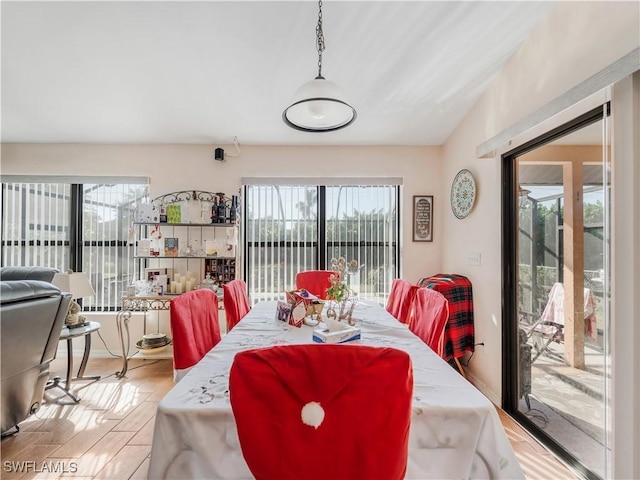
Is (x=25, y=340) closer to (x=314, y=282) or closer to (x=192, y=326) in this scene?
(x=192, y=326)

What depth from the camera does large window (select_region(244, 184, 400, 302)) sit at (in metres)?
3.47

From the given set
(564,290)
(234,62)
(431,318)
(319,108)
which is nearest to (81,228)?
(234,62)

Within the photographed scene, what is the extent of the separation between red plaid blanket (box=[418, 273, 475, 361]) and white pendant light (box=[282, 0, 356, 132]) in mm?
1799

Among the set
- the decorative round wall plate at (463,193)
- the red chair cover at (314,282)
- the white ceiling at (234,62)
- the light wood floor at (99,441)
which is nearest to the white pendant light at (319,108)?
the white ceiling at (234,62)

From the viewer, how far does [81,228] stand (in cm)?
341

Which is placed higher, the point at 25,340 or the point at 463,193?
the point at 463,193

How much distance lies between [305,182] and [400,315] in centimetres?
190

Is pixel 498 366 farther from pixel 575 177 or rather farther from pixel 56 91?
pixel 56 91

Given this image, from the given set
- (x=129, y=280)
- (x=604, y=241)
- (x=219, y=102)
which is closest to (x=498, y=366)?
(x=604, y=241)

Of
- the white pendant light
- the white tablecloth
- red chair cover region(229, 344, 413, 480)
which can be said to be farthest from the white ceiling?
the white tablecloth

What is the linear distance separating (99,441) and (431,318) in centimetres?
227

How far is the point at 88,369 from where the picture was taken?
2977 millimetres

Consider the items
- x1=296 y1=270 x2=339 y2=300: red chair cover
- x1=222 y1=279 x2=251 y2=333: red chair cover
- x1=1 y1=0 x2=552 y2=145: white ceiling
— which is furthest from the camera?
x1=296 y1=270 x2=339 y2=300: red chair cover

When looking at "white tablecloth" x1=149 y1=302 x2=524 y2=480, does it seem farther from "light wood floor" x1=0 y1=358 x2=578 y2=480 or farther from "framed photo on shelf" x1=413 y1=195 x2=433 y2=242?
"framed photo on shelf" x1=413 y1=195 x2=433 y2=242
